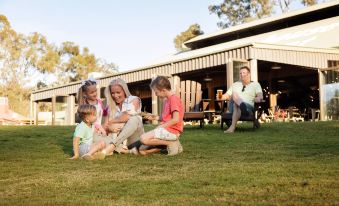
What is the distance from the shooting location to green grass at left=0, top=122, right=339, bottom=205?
8.62 ft

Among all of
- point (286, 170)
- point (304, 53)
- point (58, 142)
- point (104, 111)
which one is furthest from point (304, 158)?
point (304, 53)

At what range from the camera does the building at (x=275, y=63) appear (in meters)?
15.5

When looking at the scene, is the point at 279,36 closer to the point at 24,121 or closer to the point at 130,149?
the point at 24,121

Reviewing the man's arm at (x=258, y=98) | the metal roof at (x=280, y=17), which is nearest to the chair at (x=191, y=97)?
the man's arm at (x=258, y=98)

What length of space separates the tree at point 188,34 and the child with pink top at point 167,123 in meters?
33.1

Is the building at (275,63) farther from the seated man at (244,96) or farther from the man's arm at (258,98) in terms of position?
the man's arm at (258,98)

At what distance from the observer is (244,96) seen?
28.6 feet

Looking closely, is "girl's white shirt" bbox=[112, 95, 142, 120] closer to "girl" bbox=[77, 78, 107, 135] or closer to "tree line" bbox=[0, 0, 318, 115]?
"girl" bbox=[77, 78, 107, 135]

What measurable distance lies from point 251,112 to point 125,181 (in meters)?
5.75

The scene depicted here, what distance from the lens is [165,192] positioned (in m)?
2.84

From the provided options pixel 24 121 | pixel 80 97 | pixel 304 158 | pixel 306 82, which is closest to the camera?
pixel 304 158

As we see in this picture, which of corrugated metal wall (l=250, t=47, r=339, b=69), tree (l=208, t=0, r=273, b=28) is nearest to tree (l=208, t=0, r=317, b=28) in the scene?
tree (l=208, t=0, r=273, b=28)

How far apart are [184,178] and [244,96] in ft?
18.3

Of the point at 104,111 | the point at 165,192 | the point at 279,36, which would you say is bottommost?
the point at 165,192
